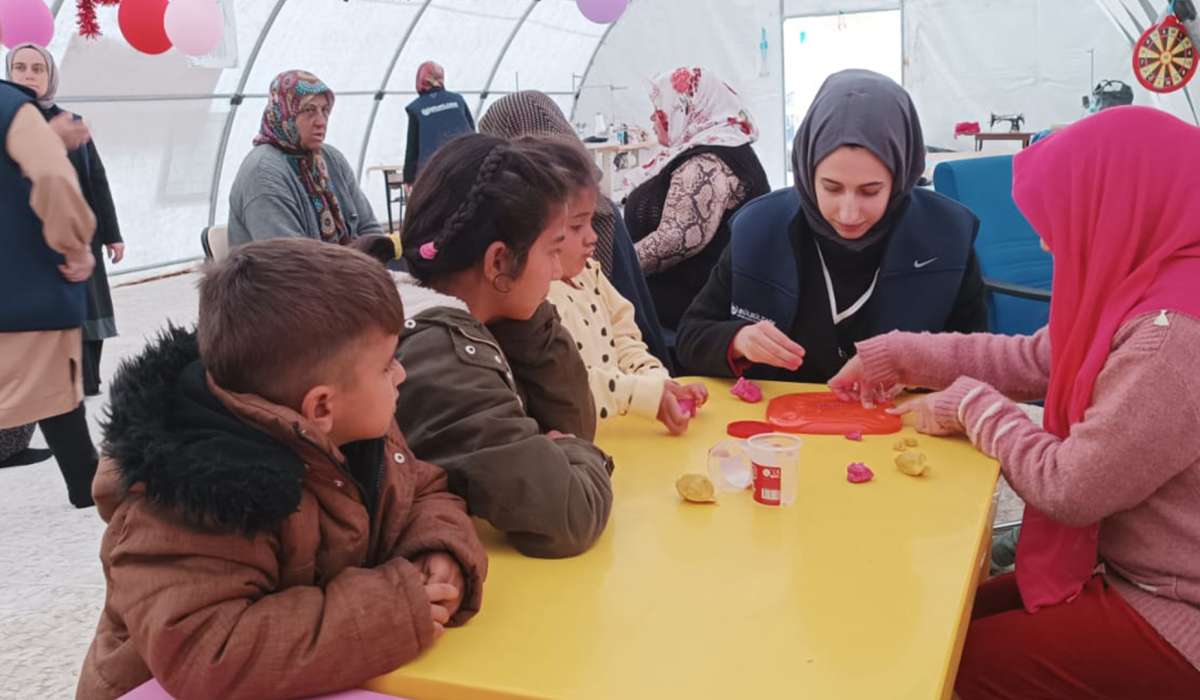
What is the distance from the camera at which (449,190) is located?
5.51 feet

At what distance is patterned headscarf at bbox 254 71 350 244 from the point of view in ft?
14.7

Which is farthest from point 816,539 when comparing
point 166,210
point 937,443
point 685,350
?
point 166,210

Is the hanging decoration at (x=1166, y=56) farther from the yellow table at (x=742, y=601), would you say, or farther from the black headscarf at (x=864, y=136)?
the yellow table at (x=742, y=601)

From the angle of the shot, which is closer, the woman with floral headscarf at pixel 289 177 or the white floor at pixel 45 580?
the white floor at pixel 45 580

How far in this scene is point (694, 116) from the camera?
400 cm

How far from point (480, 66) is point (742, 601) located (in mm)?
14463

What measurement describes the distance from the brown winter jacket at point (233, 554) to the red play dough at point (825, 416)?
96 centimetres

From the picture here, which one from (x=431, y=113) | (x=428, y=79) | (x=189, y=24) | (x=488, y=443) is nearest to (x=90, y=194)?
(x=189, y=24)

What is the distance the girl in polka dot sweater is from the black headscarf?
1.82 ft

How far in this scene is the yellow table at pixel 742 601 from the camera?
3.59 ft

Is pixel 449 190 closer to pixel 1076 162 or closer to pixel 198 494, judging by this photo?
pixel 198 494

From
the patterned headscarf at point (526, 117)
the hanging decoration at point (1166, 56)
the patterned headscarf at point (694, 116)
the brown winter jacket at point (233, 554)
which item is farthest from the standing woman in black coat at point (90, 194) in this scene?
the hanging decoration at point (1166, 56)

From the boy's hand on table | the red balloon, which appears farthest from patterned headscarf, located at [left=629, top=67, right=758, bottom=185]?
the red balloon

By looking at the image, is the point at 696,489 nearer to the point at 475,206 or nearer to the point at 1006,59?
the point at 475,206
